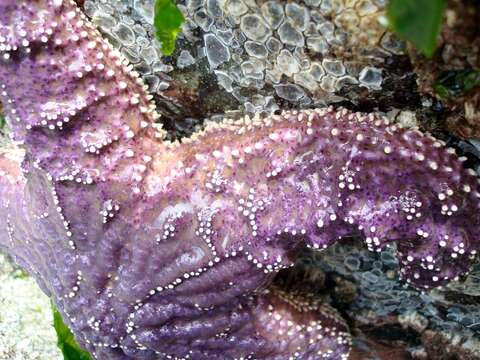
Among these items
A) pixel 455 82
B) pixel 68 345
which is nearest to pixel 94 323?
pixel 68 345

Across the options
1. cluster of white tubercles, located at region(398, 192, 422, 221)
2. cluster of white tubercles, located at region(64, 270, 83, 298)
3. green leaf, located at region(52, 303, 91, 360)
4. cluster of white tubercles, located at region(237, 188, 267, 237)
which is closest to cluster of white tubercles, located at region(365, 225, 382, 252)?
cluster of white tubercles, located at region(398, 192, 422, 221)

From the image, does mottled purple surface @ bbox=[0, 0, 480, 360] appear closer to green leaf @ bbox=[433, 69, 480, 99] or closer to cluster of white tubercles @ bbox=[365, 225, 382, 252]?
cluster of white tubercles @ bbox=[365, 225, 382, 252]

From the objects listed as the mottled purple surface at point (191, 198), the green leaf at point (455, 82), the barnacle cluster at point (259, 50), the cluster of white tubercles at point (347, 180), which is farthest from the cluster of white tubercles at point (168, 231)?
the green leaf at point (455, 82)

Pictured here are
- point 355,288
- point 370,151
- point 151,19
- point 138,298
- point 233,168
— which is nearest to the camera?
point 370,151

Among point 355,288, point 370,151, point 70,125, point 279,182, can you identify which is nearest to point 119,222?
point 70,125

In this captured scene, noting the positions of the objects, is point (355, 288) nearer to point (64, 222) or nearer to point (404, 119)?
point (404, 119)

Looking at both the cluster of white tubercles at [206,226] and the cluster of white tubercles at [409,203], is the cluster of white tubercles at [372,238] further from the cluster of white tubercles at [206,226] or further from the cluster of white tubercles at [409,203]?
the cluster of white tubercles at [206,226]
